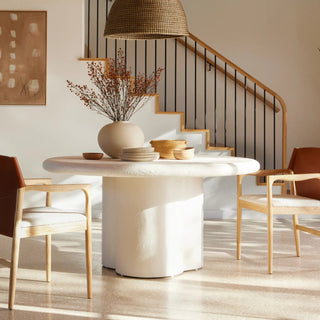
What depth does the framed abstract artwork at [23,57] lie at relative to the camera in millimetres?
5531

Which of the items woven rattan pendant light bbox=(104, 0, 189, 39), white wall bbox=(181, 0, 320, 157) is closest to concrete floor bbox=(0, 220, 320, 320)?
woven rattan pendant light bbox=(104, 0, 189, 39)

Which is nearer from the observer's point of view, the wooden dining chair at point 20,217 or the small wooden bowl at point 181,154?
the wooden dining chair at point 20,217

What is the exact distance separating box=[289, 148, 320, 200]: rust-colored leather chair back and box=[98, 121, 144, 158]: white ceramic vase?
1.41 m

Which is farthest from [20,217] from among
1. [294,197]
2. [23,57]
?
[23,57]

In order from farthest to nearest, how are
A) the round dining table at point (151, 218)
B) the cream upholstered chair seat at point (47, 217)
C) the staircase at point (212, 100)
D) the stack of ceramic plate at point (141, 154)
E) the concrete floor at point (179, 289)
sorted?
the staircase at point (212, 100) < the round dining table at point (151, 218) < the stack of ceramic plate at point (141, 154) < the cream upholstered chair seat at point (47, 217) < the concrete floor at point (179, 289)

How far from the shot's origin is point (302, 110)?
272 inches

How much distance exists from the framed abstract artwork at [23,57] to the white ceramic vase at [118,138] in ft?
8.12

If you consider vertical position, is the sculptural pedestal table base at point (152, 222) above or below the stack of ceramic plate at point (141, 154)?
below

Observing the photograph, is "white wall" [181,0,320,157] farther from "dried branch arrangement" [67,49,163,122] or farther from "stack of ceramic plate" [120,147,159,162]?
"stack of ceramic plate" [120,147,159,162]

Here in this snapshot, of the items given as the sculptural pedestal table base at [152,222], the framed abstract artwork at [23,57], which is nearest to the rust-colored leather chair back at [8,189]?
the sculptural pedestal table base at [152,222]

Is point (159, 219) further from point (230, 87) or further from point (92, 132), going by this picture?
point (230, 87)

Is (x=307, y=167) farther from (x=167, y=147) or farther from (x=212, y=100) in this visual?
(x=212, y=100)

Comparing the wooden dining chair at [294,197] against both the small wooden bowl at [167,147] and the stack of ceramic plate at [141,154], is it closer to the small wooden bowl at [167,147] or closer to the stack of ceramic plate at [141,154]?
the small wooden bowl at [167,147]

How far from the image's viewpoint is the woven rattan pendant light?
306 cm
